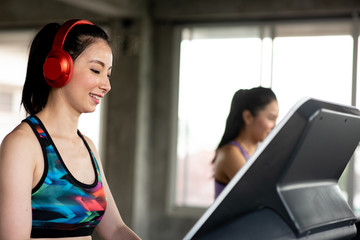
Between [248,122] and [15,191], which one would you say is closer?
[15,191]

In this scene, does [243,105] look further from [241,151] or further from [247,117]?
[241,151]

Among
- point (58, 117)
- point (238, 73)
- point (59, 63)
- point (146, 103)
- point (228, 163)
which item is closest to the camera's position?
point (59, 63)

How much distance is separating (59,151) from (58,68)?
0.65 ft

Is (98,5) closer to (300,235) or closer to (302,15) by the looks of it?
(302,15)

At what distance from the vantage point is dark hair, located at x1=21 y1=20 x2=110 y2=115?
1.46 meters

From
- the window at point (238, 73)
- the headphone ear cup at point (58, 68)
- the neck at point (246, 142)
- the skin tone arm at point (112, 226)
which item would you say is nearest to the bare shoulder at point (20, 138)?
the headphone ear cup at point (58, 68)

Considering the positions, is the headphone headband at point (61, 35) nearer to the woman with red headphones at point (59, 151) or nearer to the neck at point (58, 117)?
the woman with red headphones at point (59, 151)

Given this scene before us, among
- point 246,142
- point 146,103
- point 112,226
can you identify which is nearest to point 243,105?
point 246,142

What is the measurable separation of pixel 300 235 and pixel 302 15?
5.50 m

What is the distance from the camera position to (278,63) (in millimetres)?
6281

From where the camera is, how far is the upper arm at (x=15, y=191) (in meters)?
1.19

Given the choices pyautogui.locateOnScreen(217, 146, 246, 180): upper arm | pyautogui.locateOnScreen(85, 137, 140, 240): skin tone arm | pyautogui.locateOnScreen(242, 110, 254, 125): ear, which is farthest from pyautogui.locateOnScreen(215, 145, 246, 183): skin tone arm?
pyautogui.locateOnScreen(85, 137, 140, 240): skin tone arm

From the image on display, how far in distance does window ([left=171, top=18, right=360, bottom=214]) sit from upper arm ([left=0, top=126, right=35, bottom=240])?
16.7ft

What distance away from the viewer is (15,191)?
1200 mm
